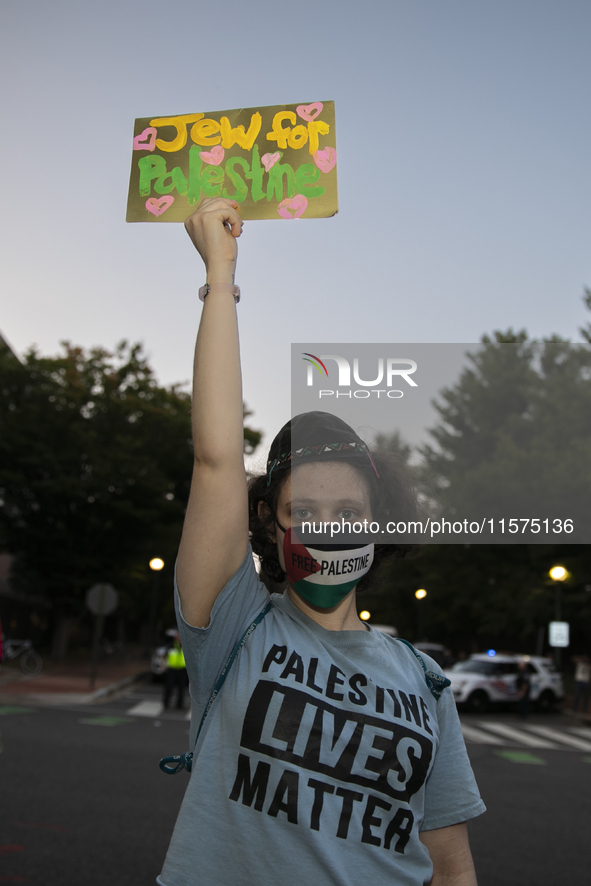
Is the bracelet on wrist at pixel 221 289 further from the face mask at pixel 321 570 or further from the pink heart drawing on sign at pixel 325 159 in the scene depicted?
the face mask at pixel 321 570

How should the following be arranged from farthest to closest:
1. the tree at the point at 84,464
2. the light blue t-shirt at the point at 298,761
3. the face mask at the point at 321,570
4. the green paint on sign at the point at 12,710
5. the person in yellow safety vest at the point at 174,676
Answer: the tree at the point at 84,464, the person in yellow safety vest at the point at 174,676, the green paint on sign at the point at 12,710, the face mask at the point at 321,570, the light blue t-shirt at the point at 298,761

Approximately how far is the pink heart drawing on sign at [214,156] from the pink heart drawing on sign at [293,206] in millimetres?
228

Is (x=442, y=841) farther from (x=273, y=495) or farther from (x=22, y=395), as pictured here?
(x=22, y=395)

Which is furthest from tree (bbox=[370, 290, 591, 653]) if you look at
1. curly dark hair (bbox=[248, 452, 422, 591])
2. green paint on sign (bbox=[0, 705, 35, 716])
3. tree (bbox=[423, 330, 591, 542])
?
curly dark hair (bbox=[248, 452, 422, 591])

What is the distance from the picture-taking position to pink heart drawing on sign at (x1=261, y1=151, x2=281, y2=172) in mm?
1926

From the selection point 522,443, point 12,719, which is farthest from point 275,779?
point 522,443

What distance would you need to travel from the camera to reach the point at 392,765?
160 centimetres

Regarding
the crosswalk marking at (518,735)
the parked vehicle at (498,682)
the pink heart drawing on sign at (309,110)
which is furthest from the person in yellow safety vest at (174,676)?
the pink heart drawing on sign at (309,110)

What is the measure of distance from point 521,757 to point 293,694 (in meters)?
12.5

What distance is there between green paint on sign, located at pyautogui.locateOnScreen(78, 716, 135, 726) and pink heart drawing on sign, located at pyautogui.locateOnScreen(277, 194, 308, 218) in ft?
41.8

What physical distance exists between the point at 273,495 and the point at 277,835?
767 millimetres

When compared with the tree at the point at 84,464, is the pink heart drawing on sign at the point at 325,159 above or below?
below

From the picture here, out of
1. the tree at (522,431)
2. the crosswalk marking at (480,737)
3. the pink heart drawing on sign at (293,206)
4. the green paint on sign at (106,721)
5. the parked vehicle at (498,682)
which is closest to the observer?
the pink heart drawing on sign at (293,206)

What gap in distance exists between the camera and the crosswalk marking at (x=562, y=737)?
1487 centimetres
